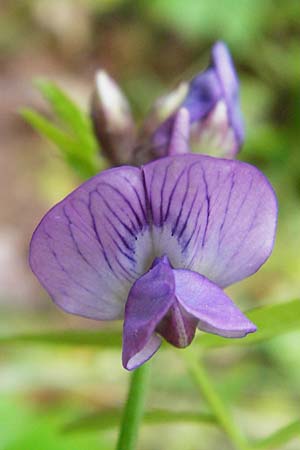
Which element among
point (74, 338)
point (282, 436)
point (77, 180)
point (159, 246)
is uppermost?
point (159, 246)

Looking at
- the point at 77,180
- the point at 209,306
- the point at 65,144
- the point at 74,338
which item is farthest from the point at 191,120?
the point at 77,180

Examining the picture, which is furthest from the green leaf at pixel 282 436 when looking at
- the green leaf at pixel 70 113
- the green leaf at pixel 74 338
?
the green leaf at pixel 70 113

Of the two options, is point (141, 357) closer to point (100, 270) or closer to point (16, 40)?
point (100, 270)

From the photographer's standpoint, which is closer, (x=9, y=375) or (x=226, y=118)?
(x=226, y=118)

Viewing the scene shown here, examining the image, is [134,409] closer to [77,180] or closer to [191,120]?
[191,120]

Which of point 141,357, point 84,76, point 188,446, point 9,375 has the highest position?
point 141,357

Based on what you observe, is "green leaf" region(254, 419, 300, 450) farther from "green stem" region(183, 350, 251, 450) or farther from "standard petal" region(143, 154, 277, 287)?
"standard petal" region(143, 154, 277, 287)

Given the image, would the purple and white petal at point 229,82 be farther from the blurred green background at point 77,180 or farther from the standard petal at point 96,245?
the blurred green background at point 77,180

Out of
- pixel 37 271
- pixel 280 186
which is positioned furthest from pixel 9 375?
pixel 37 271
